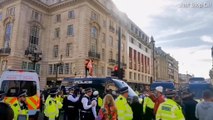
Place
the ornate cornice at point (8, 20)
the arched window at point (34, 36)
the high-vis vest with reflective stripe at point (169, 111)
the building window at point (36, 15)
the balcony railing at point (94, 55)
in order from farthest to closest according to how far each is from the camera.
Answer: the building window at point (36, 15) < the arched window at point (34, 36) < the ornate cornice at point (8, 20) < the balcony railing at point (94, 55) < the high-vis vest with reflective stripe at point (169, 111)

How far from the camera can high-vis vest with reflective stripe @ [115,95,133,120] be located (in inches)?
214

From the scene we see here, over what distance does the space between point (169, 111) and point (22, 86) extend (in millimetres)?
7029

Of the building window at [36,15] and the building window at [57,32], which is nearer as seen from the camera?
the building window at [36,15]

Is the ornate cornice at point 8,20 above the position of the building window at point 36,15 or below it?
below

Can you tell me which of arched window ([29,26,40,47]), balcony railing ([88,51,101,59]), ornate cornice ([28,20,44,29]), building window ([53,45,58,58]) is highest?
ornate cornice ([28,20,44,29])

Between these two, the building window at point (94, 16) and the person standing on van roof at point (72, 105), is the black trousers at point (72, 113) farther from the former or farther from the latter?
the building window at point (94, 16)

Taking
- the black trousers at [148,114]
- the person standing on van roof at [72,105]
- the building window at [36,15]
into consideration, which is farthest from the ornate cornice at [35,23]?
the black trousers at [148,114]

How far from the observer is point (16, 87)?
912 cm

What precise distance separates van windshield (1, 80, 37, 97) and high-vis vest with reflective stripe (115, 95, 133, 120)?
17.2 feet

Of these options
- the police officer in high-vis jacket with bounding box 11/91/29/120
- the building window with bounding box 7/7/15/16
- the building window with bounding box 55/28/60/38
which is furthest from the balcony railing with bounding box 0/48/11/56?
the police officer in high-vis jacket with bounding box 11/91/29/120

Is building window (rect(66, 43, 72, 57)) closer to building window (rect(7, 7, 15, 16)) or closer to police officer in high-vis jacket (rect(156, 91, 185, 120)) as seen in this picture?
building window (rect(7, 7, 15, 16))

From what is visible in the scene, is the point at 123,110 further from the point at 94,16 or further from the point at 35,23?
the point at 35,23

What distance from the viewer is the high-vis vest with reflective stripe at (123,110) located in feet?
17.8

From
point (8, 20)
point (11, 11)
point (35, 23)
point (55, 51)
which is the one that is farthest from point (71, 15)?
point (8, 20)
